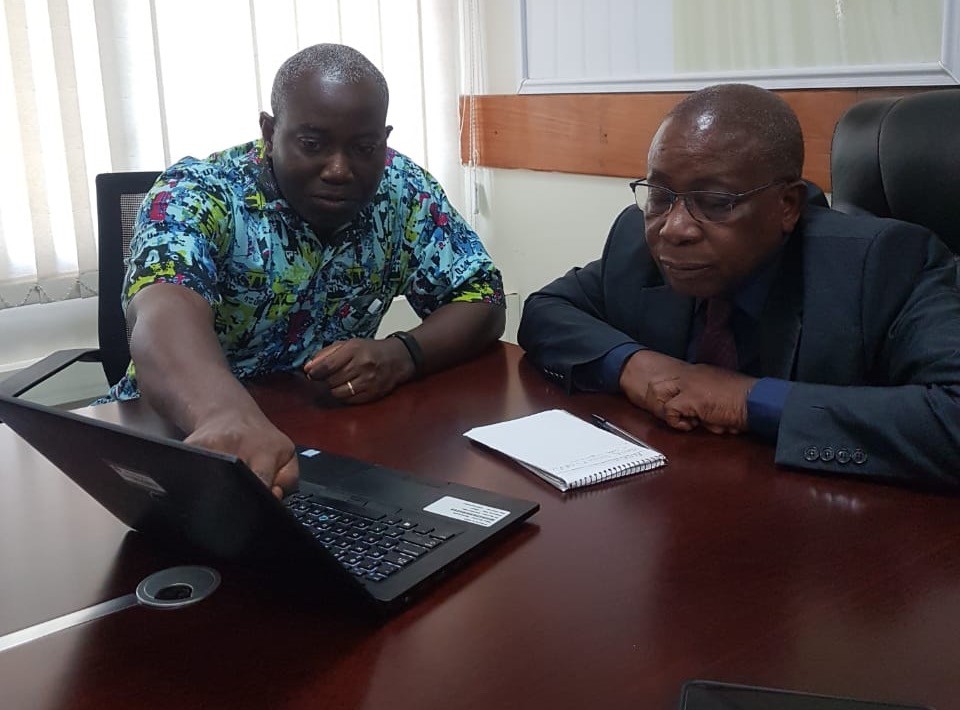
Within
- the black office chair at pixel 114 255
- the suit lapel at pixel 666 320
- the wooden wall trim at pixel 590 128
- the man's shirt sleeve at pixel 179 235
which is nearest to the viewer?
the man's shirt sleeve at pixel 179 235

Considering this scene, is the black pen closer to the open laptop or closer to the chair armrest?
the open laptop

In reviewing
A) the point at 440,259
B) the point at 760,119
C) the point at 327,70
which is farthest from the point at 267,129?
the point at 760,119

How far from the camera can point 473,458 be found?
123 centimetres

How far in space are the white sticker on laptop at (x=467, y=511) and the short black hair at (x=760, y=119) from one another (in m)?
0.70

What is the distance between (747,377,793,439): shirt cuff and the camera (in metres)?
1.24

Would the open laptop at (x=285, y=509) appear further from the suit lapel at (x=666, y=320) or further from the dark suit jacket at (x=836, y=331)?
the suit lapel at (x=666, y=320)

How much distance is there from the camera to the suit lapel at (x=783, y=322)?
1.41 metres

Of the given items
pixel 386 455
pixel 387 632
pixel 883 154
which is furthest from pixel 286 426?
pixel 883 154

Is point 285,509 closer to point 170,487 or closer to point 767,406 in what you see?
point 170,487

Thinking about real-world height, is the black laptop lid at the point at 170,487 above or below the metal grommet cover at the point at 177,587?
above

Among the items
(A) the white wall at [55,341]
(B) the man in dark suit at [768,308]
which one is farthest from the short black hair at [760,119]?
(A) the white wall at [55,341]

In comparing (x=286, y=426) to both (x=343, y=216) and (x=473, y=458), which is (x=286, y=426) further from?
A: (x=343, y=216)

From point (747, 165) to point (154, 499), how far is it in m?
0.95

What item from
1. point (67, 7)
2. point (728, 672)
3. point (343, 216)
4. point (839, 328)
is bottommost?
point (728, 672)
